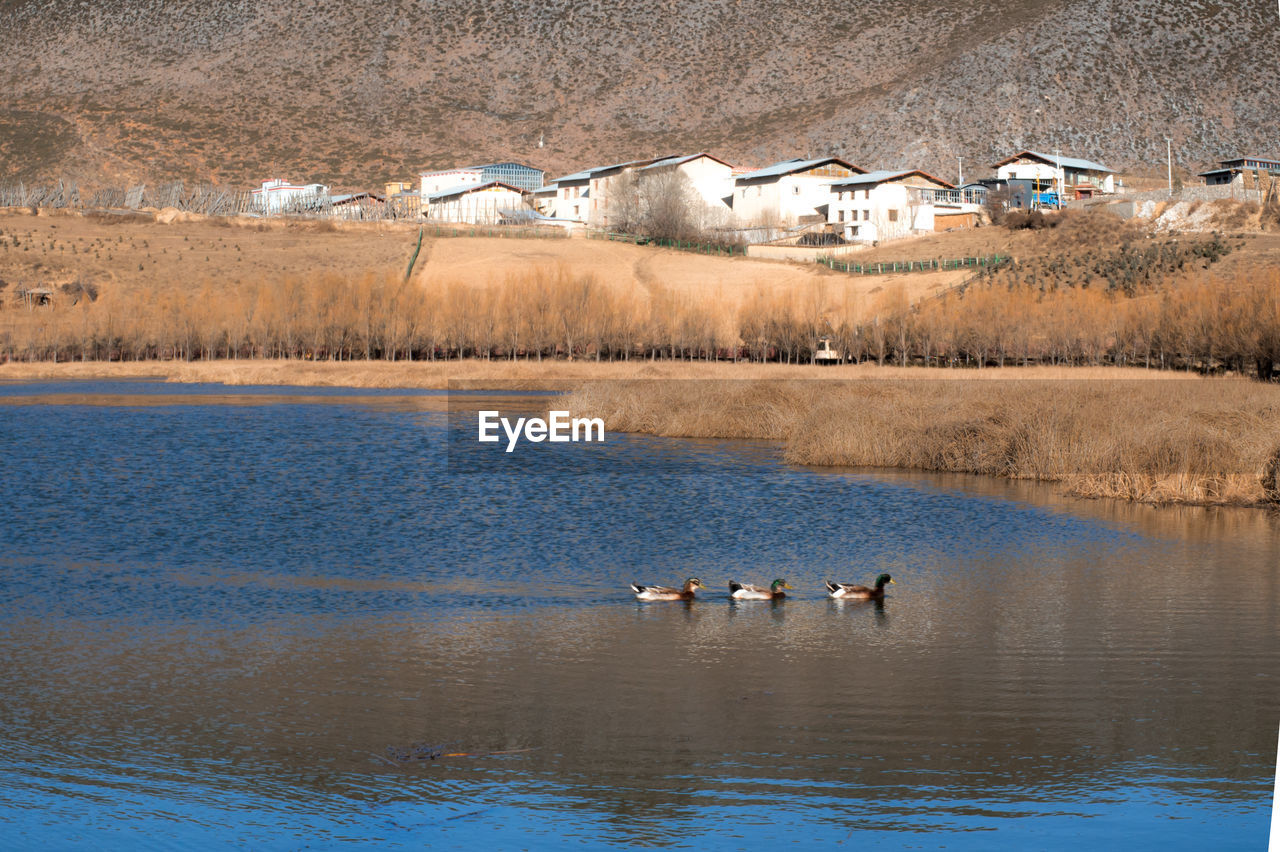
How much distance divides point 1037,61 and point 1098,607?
17141 centimetres

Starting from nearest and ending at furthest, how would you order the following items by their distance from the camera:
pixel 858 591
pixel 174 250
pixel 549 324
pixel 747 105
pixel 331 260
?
pixel 858 591 → pixel 549 324 → pixel 331 260 → pixel 174 250 → pixel 747 105

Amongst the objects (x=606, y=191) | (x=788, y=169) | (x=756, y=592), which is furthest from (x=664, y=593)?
(x=606, y=191)

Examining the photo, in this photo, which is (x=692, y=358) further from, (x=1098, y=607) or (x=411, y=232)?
(x=1098, y=607)

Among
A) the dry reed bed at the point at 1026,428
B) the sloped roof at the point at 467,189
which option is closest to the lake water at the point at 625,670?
the dry reed bed at the point at 1026,428

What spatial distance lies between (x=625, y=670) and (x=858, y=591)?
5420 millimetres

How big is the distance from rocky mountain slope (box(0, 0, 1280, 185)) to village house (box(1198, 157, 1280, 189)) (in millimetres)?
36828

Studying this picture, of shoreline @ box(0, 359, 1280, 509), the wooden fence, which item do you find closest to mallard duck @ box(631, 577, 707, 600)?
shoreline @ box(0, 359, 1280, 509)

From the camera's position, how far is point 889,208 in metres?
112

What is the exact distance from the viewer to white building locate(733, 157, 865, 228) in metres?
118

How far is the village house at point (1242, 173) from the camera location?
11806 centimetres

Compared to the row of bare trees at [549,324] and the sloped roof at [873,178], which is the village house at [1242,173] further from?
the row of bare trees at [549,324]

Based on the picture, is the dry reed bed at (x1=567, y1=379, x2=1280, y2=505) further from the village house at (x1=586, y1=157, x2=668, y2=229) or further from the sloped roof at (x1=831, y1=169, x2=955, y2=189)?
the village house at (x1=586, y1=157, x2=668, y2=229)

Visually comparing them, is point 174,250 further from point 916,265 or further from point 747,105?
point 747,105

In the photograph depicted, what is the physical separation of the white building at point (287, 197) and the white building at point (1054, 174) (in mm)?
69078
